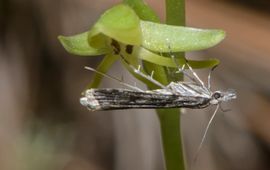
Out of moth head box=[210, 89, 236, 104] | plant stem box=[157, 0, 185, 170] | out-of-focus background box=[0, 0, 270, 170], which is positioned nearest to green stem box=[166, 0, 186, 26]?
plant stem box=[157, 0, 185, 170]

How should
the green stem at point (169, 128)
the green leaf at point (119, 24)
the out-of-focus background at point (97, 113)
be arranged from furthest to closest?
1. the out-of-focus background at point (97, 113)
2. the green stem at point (169, 128)
3. the green leaf at point (119, 24)

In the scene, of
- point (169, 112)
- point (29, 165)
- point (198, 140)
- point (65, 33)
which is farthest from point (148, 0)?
point (169, 112)

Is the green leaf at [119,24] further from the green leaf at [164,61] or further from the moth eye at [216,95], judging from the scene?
the moth eye at [216,95]

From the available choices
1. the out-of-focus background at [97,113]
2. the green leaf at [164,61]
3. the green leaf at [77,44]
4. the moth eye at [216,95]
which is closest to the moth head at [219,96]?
the moth eye at [216,95]

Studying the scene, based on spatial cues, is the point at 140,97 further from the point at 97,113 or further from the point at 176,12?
the point at 97,113

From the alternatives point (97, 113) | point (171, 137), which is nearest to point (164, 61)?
point (171, 137)

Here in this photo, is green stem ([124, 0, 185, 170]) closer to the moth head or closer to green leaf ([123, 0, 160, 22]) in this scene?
green leaf ([123, 0, 160, 22])

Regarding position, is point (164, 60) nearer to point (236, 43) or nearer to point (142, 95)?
point (142, 95)
